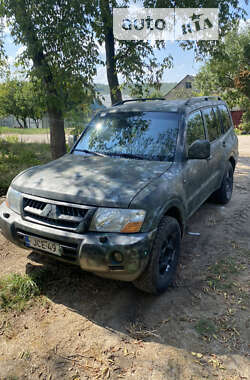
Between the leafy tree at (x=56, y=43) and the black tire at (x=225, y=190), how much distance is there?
399cm

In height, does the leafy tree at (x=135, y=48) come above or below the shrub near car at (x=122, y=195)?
above

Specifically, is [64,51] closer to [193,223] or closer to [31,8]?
[31,8]

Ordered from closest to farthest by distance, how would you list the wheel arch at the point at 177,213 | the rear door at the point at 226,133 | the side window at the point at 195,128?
the wheel arch at the point at 177,213, the side window at the point at 195,128, the rear door at the point at 226,133

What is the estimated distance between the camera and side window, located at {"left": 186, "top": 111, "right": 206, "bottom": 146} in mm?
3842

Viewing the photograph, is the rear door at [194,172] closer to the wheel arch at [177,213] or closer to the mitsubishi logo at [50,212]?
the wheel arch at [177,213]

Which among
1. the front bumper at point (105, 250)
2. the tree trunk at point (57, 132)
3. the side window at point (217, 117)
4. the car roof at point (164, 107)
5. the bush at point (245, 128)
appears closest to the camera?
the front bumper at point (105, 250)

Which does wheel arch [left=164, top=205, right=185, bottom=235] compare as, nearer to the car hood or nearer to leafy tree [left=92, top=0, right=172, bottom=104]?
the car hood

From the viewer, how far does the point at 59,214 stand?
275 centimetres

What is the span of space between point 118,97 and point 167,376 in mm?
8651

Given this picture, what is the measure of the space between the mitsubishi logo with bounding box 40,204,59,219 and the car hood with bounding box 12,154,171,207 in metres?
0.09

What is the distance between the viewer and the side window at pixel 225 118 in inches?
217

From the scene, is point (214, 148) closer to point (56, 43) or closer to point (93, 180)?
point (93, 180)

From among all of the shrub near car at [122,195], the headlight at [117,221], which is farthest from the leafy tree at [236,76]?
the headlight at [117,221]

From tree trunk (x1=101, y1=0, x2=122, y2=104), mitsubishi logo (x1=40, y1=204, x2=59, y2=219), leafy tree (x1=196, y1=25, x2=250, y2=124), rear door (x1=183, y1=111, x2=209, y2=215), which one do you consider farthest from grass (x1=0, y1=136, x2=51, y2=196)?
leafy tree (x1=196, y1=25, x2=250, y2=124)
